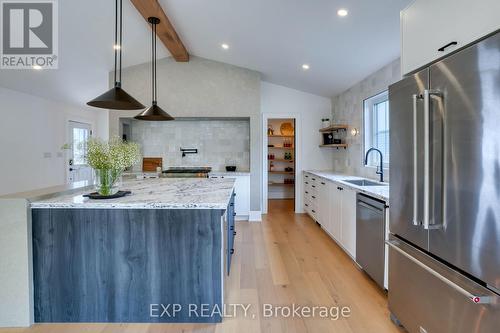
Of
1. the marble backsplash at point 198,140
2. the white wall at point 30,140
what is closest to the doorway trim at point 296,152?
the marble backsplash at point 198,140

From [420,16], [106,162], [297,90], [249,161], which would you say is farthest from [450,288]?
[297,90]

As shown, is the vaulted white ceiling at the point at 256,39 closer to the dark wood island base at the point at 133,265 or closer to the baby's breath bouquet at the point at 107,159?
the baby's breath bouquet at the point at 107,159

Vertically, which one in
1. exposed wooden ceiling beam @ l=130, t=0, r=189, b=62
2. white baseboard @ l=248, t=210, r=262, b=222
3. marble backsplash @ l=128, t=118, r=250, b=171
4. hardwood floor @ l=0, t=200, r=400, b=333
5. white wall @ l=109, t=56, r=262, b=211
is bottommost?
hardwood floor @ l=0, t=200, r=400, b=333

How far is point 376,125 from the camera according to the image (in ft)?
14.0

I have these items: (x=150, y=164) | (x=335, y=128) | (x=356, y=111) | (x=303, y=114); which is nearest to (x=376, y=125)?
(x=356, y=111)

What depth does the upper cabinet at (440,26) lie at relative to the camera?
1.31 metres

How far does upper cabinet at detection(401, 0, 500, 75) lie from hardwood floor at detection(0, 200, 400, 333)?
1.87 meters

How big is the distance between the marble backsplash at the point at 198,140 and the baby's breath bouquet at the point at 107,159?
3468 millimetres

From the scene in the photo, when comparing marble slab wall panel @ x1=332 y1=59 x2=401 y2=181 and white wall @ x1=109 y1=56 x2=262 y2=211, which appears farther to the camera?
white wall @ x1=109 y1=56 x2=262 y2=211

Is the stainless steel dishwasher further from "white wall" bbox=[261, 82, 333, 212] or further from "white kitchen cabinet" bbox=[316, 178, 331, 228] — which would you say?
"white wall" bbox=[261, 82, 333, 212]

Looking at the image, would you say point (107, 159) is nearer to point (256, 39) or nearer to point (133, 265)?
point (133, 265)

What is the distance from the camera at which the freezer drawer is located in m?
1.28

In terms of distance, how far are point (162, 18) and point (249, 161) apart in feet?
9.59

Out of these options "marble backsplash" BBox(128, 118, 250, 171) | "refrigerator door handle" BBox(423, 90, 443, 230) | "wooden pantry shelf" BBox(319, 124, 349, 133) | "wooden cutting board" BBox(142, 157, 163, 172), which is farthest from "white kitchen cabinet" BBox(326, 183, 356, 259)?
"wooden cutting board" BBox(142, 157, 163, 172)
